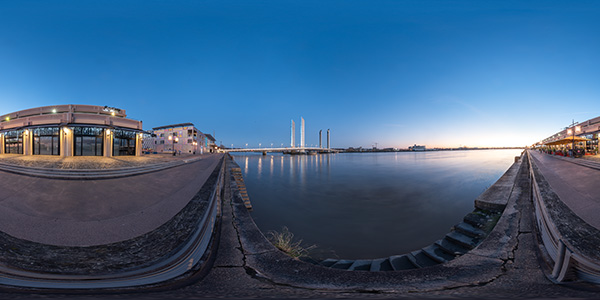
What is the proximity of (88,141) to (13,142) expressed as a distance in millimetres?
10645

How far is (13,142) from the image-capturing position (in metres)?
21.6

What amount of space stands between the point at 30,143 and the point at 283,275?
101 feet

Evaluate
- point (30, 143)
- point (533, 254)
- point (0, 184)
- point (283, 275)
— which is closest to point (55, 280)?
point (283, 275)

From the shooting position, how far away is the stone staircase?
462cm

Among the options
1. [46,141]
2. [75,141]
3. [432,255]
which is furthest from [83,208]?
[46,141]

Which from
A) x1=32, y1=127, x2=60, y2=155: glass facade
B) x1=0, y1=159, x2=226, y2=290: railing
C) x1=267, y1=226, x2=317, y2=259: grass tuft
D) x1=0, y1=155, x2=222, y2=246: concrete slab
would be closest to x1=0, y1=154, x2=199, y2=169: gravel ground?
x1=0, y1=155, x2=222, y2=246: concrete slab

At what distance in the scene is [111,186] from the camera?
659 cm

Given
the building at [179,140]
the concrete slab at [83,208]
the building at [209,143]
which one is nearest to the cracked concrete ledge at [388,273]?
the concrete slab at [83,208]

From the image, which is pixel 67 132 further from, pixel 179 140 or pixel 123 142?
pixel 179 140

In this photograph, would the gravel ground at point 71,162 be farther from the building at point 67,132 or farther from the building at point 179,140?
the building at point 179,140

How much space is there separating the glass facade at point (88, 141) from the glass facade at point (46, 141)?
154 cm

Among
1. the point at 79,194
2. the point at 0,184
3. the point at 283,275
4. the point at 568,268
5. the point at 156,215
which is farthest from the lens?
the point at 0,184

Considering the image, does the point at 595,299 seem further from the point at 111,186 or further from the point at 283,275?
the point at 111,186

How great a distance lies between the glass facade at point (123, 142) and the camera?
69.3ft
